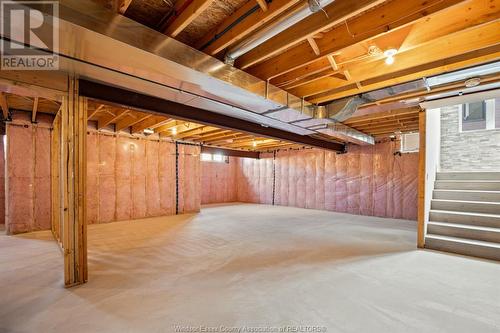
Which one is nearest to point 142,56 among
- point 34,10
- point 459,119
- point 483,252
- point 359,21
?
point 34,10

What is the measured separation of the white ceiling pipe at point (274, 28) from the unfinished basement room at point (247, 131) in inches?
0.4

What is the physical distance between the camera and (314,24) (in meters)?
1.88

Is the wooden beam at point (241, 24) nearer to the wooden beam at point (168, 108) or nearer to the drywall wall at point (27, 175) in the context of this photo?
the wooden beam at point (168, 108)

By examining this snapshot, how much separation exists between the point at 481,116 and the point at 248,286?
8579mm

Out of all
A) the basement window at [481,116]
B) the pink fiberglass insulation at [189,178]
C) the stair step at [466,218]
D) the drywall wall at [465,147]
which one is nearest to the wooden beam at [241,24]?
the stair step at [466,218]

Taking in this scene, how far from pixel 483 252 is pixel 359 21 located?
363cm

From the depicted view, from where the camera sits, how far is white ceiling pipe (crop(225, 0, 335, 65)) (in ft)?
4.94

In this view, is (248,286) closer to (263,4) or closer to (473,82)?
(263,4)

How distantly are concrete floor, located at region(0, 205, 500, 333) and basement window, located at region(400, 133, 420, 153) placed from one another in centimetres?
327

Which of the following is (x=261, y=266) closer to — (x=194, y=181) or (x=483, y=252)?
(x=483, y=252)

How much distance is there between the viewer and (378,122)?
5.02 meters

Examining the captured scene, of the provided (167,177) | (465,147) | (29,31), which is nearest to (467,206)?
(465,147)

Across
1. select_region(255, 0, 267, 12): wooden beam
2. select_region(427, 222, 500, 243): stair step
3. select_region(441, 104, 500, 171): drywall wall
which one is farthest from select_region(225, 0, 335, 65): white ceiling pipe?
select_region(441, 104, 500, 171): drywall wall

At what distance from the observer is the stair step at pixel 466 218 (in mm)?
3600
